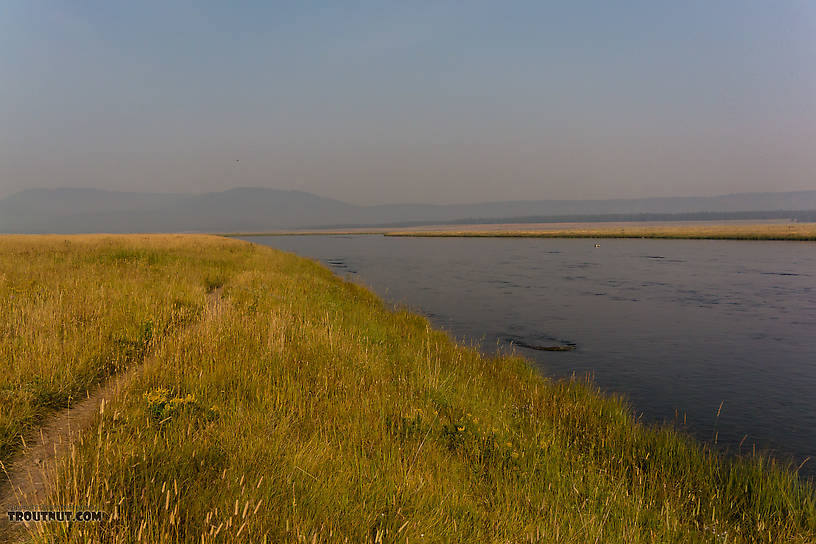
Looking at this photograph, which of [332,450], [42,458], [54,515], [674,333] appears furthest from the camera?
[674,333]

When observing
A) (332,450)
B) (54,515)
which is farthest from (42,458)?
(332,450)

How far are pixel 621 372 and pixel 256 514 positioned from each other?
12.0 metres

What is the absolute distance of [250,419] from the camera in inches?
178

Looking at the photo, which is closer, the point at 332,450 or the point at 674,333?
the point at 332,450

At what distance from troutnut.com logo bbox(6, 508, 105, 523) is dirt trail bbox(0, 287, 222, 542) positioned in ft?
0.31

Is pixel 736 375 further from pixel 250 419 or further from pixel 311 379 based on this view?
pixel 250 419

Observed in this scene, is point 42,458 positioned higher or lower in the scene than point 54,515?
lower

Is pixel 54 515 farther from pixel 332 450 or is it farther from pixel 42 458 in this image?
pixel 332 450

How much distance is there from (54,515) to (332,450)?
2230 millimetres

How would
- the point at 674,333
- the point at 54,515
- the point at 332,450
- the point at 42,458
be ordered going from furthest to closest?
1. the point at 674,333
2. the point at 332,450
3. the point at 42,458
4. the point at 54,515

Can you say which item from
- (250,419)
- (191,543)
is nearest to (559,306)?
(250,419)

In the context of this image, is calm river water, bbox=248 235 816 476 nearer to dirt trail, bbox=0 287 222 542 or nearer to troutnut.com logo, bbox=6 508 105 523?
troutnut.com logo, bbox=6 508 105 523

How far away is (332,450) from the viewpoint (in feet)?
13.9

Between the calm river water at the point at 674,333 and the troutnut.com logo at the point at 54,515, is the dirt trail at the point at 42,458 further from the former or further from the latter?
the calm river water at the point at 674,333
